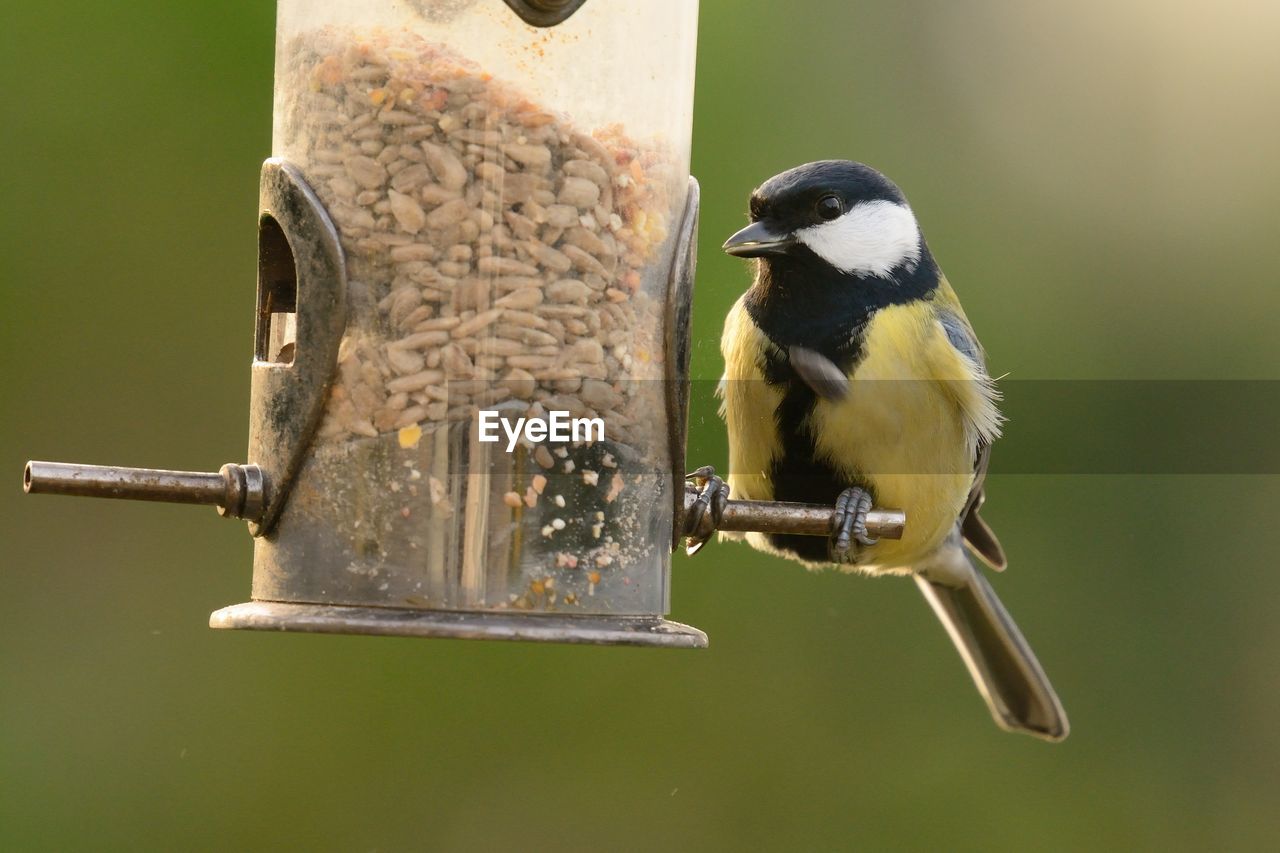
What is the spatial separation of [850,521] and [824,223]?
0.68 m

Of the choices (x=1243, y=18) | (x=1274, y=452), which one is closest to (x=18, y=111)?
(x=1274, y=452)

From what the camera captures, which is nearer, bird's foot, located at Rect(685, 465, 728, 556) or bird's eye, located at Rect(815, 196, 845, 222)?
bird's foot, located at Rect(685, 465, 728, 556)

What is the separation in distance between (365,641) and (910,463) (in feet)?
8.03

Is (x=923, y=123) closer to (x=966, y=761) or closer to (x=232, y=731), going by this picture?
(x=966, y=761)

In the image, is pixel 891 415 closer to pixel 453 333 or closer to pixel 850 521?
pixel 850 521

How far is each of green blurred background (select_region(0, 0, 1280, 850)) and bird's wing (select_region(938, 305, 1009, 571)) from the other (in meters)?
0.97

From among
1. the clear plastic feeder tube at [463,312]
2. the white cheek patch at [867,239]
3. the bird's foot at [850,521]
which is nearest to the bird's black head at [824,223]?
Result: the white cheek patch at [867,239]

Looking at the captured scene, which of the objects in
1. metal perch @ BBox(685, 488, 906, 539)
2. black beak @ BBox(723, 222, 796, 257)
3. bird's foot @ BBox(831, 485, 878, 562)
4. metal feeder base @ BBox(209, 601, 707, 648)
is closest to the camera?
metal feeder base @ BBox(209, 601, 707, 648)

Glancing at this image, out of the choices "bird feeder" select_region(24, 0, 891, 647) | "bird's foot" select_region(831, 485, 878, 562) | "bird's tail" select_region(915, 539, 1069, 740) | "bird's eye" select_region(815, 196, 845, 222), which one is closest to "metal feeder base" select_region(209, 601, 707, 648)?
"bird feeder" select_region(24, 0, 891, 647)

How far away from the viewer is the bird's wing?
12.3ft

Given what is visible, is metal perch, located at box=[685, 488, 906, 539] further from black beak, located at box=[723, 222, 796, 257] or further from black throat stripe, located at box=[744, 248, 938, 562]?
black beak, located at box=[723, 222, 796, 257]

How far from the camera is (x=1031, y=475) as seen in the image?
5945mm

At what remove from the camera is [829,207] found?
3551 mm

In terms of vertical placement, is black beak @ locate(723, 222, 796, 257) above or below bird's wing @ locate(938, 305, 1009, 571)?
above
